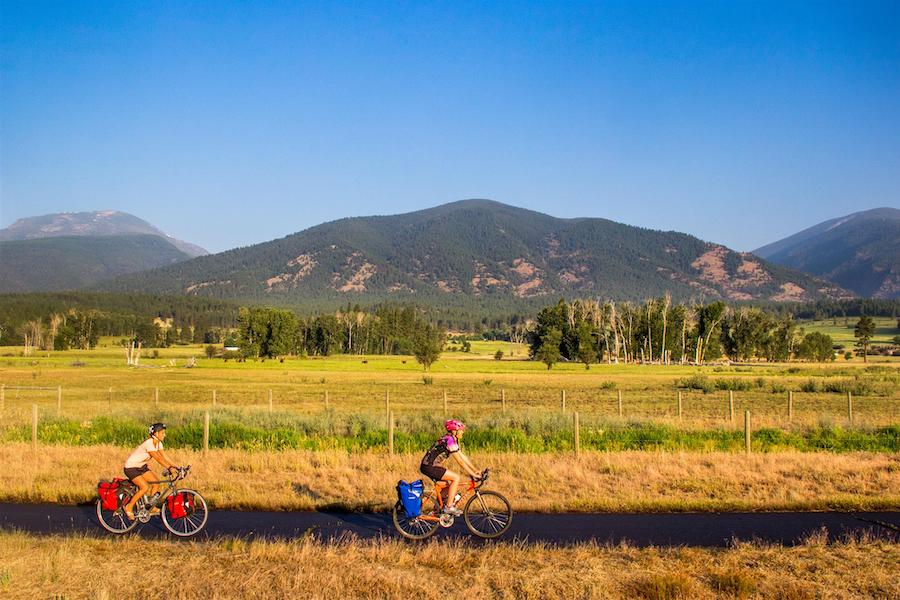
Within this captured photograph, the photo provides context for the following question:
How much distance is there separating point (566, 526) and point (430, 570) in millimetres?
4022

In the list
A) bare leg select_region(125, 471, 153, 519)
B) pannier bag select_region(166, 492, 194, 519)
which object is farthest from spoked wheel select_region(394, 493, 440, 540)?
bare leg select_region(125, 471, 153, 519)

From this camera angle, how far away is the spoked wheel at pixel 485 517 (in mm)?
12570

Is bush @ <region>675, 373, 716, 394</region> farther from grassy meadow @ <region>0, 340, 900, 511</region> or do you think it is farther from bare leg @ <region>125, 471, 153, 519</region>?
bare leg @ <region>125, 471, 153, 519</region>

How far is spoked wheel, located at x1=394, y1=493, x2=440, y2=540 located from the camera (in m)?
12.3

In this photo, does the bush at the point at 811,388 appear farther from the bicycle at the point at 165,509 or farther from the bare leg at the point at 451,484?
the bicycle at the point at 165,509

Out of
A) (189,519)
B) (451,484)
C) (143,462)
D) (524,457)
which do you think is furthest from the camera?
(524,457)

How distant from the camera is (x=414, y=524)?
12.5m

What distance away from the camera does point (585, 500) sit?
51.9ft

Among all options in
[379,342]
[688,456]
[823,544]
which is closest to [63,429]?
[688,456]

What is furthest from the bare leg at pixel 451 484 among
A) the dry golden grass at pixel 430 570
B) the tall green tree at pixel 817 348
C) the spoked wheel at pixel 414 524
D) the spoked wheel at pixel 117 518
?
the tall green tree at pixel 817 348

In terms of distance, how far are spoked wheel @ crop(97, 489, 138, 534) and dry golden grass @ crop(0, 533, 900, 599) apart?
0.58 meters

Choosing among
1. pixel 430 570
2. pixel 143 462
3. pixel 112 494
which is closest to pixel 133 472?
pixel 143 462

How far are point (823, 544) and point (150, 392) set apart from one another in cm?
5427

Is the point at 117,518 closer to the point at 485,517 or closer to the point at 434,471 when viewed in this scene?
the point at 434,471
